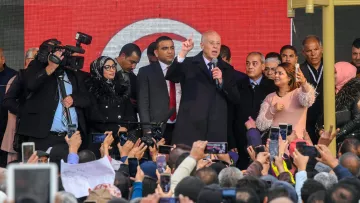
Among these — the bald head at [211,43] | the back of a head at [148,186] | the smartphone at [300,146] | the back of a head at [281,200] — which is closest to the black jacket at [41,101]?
the bald head at [211,43]

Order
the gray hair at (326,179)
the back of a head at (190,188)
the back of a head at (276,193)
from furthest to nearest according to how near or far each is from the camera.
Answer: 1. the gray hair at (326,179)
2. the back of a head at (190,188)
3. the back of a head at (276,193)

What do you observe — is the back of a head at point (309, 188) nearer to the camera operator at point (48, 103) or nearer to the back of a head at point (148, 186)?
the back of a head at point (148, 186)

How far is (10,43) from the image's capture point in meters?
13.6

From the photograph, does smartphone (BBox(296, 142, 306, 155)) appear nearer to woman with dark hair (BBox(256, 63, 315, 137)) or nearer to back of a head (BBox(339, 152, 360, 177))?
back of a head (BBox(339, 152, 360, 177))

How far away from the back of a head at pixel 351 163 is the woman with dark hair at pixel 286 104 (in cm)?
198

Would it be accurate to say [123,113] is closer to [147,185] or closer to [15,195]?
[147,185]

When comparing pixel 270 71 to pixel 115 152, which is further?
pixel 270 71

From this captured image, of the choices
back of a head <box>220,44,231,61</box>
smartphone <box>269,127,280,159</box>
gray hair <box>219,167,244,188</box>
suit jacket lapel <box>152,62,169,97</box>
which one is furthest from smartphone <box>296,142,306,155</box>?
back of a head <box>220,44,231,61</box>

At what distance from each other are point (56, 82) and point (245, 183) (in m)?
3.95

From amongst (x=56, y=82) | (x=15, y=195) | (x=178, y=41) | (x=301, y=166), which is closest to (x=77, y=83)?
(x=56, y=82)

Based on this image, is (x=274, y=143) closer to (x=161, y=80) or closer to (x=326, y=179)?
(x=326, y=179)

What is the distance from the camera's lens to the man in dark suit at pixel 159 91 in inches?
467

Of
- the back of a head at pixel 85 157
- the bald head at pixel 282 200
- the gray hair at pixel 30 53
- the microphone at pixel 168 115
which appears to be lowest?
the bald head at pixel 282 200

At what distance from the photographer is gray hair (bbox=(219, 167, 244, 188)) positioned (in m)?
8.61
